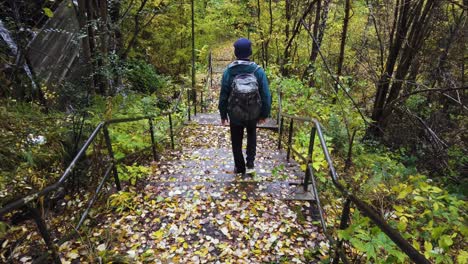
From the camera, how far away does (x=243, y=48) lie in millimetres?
3750

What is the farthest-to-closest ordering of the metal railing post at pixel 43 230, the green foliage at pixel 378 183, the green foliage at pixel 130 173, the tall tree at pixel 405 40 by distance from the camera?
the tall tree at pixel 405 40
the green foliage at pixel 130 173
the green foliage at pixel 378 183
the metal railing post at pixel 43 230

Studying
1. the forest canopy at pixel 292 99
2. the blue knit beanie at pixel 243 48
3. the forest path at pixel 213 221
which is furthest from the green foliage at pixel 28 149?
the blue knit beanie at pixel 243 48

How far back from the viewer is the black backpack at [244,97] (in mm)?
3812

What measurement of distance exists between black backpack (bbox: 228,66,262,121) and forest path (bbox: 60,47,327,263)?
41.6 inches

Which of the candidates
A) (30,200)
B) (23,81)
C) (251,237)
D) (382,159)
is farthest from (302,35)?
(30,200)

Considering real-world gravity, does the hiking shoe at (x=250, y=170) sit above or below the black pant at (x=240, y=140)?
below

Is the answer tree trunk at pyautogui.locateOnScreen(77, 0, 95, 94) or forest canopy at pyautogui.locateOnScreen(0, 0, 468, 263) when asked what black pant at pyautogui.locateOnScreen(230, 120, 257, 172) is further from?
tree trunk at pyautogui.locateOnScreen(77, 0, 95, 94)

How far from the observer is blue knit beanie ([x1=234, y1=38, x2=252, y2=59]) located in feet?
12.2

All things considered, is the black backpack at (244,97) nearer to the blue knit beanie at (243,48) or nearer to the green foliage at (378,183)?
the blue knit beanie at (243,48)

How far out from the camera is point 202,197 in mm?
3850

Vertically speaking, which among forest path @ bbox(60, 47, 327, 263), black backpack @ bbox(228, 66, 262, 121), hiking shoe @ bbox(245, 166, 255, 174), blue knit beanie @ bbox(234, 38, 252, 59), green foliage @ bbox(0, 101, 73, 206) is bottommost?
forest path @ bbox(60, 47, 327, 263)

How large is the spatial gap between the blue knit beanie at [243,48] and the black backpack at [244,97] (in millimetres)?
246

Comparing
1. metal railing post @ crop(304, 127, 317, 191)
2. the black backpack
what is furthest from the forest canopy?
the black backpack

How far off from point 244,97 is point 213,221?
64.9 inches
